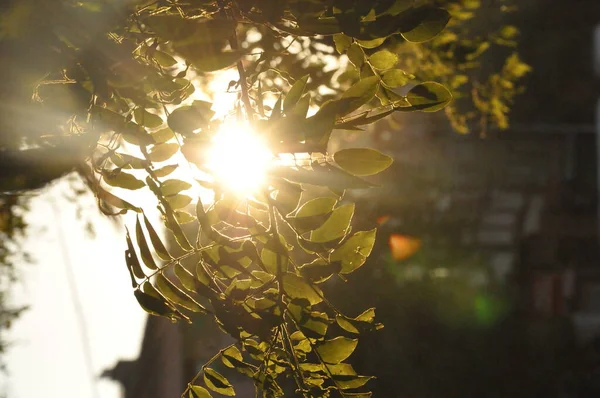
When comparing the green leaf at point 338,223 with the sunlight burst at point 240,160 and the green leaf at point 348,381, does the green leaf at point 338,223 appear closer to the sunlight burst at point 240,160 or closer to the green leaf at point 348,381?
the sunlight burst at point 240,160

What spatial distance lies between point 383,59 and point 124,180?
0.78 meters

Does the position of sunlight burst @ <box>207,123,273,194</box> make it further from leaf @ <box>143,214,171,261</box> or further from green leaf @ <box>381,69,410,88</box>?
green leaf @ <box>381,69,410,88</box>

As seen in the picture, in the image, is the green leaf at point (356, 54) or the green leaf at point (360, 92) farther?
the green leaf at point (356, 54)

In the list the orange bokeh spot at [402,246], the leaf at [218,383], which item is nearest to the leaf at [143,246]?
the leaf at [218,383]

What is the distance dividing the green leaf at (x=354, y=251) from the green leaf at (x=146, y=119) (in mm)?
661

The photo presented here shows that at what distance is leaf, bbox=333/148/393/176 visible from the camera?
48.9 inches

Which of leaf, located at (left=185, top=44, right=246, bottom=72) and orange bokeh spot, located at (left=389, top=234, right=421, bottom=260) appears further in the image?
orange bokeh spot, located at (left=389, top=234, right=421, bottom=260)

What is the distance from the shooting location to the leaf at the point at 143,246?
1379mm

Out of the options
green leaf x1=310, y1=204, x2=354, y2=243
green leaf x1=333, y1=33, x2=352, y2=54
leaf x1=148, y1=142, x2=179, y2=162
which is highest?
green leaf x1=333, y1=33, x2=352, y2=54

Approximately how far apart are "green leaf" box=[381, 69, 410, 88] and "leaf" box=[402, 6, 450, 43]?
22 centimetres

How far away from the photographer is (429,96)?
1.34m

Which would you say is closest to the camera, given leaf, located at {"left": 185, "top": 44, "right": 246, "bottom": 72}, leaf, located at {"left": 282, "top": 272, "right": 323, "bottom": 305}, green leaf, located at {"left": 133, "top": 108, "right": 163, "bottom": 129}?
leaf, located at {"left": 185, "top": 44, "right": 246, "bottom": 72}

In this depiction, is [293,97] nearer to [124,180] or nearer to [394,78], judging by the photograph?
[394,78]

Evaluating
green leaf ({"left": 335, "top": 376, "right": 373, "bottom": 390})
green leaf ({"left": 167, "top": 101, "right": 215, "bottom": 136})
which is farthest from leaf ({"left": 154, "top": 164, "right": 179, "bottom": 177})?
green leaf ({"left": 335, "top": 376, "right": 373, "bottom": 390})
